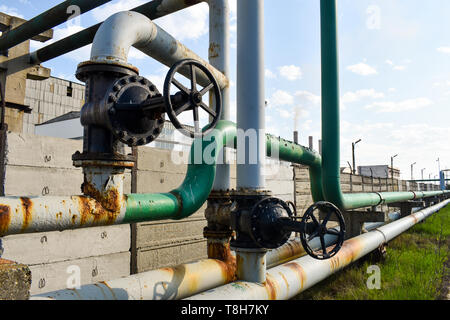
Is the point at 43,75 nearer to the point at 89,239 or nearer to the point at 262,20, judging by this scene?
the point at 89,239

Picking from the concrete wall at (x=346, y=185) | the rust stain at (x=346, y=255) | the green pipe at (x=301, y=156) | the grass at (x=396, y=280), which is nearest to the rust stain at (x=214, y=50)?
the green pipe at (x=301, y=156)

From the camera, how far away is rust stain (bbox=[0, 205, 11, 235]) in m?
1.09

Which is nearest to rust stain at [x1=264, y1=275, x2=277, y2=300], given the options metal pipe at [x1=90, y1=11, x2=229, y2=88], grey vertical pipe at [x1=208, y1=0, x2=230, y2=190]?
grey vertical pipe at [x1=208, y1=0, x2=230, y2=190]

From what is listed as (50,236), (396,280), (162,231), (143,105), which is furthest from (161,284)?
(396,280)

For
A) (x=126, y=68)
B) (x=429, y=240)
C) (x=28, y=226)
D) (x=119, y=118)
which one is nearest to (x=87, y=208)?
(x=28, y=226)

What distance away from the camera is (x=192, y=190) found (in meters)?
1.99

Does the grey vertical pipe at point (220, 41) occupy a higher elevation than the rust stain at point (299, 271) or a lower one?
higher

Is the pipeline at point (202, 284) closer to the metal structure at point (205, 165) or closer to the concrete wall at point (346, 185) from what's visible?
the metal structure at point (205, 165)

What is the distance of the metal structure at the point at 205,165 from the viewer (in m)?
1.44

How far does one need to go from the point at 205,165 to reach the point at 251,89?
550 mm

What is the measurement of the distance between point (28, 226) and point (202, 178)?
3.43 feet

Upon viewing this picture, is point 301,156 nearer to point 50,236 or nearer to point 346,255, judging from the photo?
point 346,255
